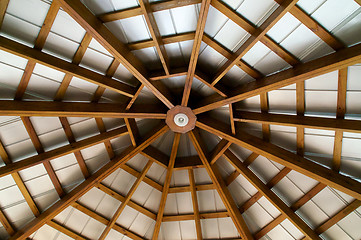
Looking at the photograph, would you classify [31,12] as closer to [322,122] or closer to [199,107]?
[199,107]

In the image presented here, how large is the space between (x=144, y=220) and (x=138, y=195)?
45.1 inches

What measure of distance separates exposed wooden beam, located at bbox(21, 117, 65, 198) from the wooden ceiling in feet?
0.10

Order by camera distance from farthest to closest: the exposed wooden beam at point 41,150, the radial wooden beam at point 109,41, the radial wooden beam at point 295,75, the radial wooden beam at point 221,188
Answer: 1. the radial wooden beam at point 221,188
2. the exposed wooden beam at point 41,150
3. the radial wooden beam at point 295,75
4. the radial wooden beam at point 109,41

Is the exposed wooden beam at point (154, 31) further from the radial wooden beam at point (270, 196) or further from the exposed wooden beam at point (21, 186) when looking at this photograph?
the exposed wooden beam at point (21, 186)

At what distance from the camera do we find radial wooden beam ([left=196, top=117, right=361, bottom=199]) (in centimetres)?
832

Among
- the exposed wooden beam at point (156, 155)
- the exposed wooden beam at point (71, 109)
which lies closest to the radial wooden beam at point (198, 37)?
the exposed wooden beam at point (71, 109)

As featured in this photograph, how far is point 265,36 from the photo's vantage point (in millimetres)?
7926

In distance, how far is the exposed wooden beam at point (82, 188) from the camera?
10.2 metres

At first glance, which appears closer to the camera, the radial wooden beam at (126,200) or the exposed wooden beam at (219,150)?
the exposed wooden beam at (219,150)

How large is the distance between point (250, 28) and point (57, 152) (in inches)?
273

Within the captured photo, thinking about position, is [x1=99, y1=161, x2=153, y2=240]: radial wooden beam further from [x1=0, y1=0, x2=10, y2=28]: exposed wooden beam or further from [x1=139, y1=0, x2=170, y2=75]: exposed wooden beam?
[x1=0, y1=0, x2=10, y2=28]: exposed wooden beam

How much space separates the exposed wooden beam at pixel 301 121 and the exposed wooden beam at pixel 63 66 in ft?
12.0

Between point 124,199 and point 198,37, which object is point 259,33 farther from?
point 124,199

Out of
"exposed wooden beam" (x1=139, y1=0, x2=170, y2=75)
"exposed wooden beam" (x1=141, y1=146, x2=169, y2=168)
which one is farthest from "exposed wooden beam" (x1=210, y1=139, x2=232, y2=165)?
"exposed wooden beam" (x1=139, y1=0, x2=170, y2=75)
